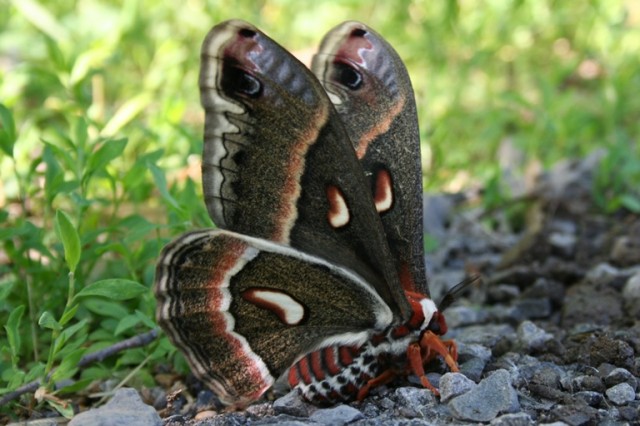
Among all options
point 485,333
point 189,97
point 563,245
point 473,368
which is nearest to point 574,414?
point 473,368

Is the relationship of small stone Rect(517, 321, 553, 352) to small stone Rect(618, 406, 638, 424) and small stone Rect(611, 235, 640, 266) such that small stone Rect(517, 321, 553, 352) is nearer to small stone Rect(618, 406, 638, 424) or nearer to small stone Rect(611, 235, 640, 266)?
small stone Rect(618, 406, 638, 424)

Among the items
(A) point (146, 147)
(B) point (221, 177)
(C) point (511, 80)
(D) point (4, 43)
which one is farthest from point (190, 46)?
(B) point (221, 177)

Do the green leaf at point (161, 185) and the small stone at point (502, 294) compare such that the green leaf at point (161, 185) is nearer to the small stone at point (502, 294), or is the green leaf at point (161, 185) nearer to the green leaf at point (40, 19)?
the small stone at point (502, 294)

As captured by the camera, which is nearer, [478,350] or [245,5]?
[478,350]

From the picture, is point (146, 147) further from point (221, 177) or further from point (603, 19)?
point (603, 19)

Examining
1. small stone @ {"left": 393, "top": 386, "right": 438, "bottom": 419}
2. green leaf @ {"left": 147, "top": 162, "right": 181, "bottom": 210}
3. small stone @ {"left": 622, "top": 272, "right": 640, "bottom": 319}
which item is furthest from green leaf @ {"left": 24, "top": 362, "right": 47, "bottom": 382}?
small stone @ {"left": 622, "top": 272, "right": 640, "bottom": 319}
